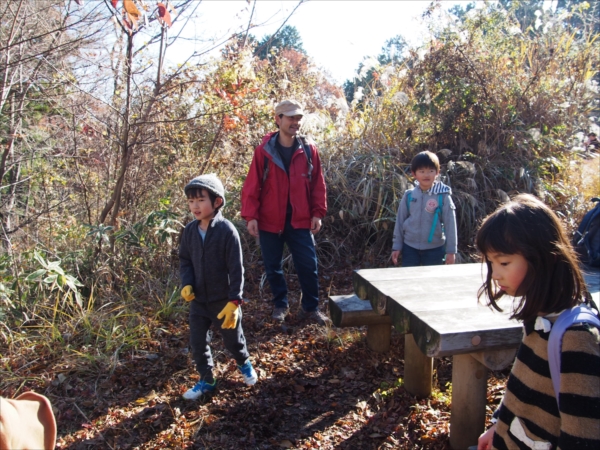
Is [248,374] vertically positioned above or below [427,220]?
below

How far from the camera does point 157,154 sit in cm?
596

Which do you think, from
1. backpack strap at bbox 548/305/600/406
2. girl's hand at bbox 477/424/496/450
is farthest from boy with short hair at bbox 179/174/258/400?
backpack strap at bbox 548/305/600/406

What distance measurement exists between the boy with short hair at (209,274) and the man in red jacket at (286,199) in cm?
103

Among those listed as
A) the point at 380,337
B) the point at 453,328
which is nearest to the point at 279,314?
the point at 380,337

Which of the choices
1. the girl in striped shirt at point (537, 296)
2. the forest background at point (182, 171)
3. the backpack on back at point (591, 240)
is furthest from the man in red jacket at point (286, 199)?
the girl in striped shirt at point (537, 296)

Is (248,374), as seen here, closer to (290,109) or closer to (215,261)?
(215,261)

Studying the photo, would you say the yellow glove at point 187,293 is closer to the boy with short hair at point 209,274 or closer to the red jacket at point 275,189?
the boy with short hair at point 209,274

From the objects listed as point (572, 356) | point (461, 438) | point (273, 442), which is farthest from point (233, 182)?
point (572, 356)

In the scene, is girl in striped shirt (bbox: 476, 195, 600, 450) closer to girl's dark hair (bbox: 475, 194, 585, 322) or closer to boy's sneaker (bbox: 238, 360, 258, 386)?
girl's dark hair (bbox: 475, 194, 585, 322)

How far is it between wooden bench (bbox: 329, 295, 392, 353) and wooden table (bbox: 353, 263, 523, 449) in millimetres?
399

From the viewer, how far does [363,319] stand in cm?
366

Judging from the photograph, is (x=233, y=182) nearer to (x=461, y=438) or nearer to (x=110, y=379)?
(x=110, y=379)

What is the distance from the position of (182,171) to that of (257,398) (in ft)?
11.1

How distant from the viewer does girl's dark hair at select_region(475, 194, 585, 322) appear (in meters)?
1.50
